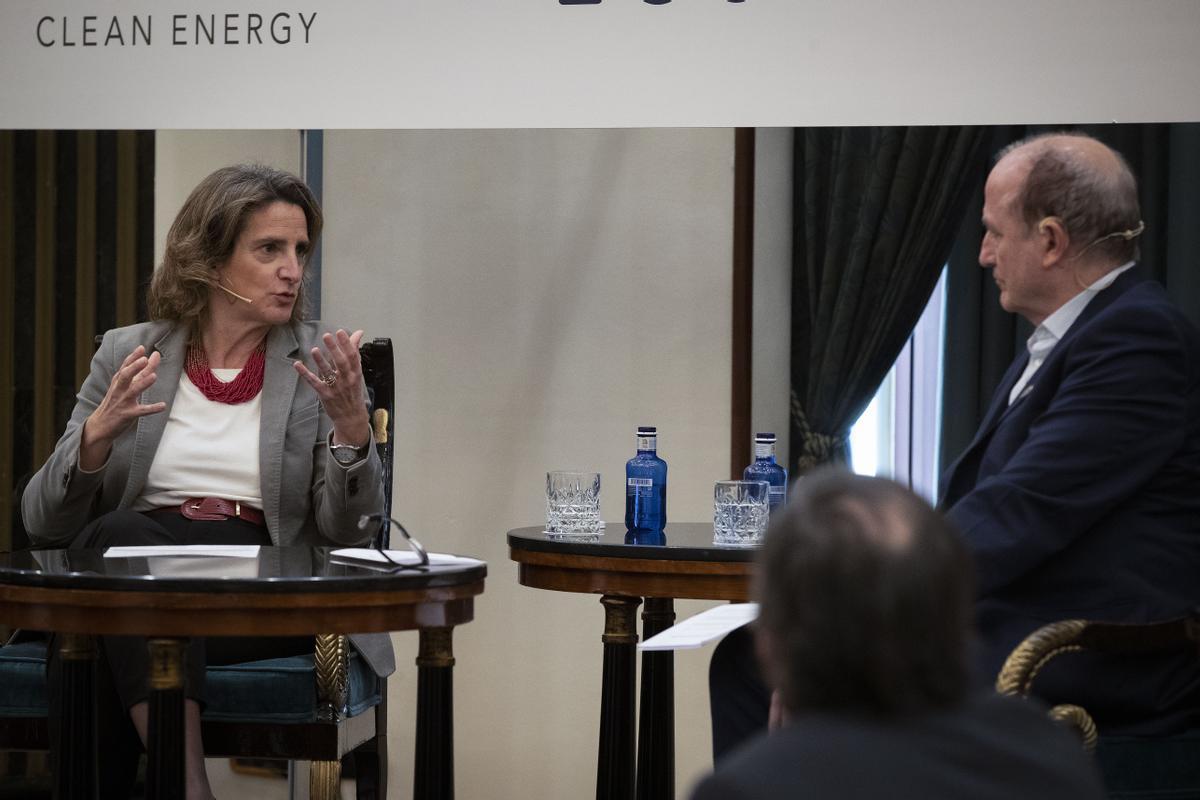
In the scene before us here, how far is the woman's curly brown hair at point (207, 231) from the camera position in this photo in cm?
332

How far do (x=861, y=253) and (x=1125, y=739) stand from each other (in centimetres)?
256

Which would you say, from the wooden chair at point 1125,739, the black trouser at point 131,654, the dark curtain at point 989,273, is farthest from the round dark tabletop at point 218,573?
the dark curtain at point 989,273

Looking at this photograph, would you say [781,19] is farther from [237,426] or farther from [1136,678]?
[1136,678]

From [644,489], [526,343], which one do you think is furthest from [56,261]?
[644,489]

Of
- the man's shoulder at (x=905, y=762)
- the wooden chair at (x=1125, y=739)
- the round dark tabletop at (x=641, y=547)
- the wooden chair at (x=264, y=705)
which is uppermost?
the man's shoulder at (x=905, y=762)

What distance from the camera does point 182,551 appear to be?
266 cm

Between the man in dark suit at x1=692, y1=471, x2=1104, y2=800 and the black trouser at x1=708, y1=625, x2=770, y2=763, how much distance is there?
61.5 inches

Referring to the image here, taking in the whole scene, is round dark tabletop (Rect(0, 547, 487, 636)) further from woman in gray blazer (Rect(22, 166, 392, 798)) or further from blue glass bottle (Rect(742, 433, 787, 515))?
blue glass bottle (Rect(742, 433, 787, 515))

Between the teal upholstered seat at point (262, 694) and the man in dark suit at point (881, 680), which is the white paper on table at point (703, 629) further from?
the man in dark suit at point (881, 680)

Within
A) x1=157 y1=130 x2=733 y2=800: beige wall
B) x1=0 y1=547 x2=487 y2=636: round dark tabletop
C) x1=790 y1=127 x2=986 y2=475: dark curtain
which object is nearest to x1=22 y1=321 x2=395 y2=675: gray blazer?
x1=0 y1=547 x2=487 y2=636: round dark tabletop

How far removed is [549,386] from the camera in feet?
15.0

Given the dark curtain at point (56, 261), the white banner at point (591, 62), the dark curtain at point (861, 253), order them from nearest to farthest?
the white banner at point (591, 62) < the dark curtain at point (861, 253) < the dark curtain at point (56, 261)

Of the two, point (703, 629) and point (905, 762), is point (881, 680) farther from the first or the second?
point (703, 629)

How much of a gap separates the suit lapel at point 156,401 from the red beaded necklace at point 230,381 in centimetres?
3
